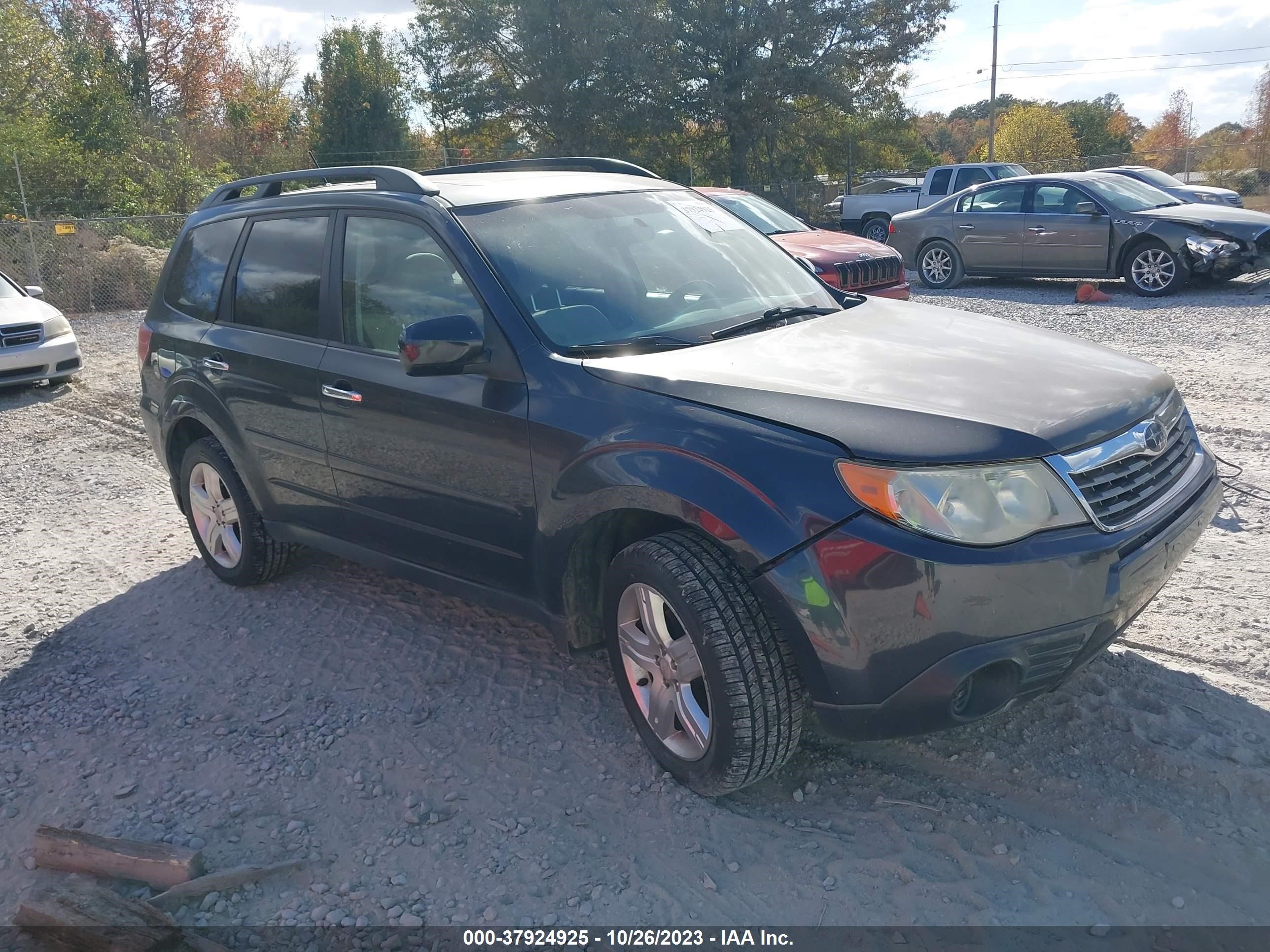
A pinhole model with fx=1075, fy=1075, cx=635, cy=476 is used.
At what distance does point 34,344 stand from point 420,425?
901cm

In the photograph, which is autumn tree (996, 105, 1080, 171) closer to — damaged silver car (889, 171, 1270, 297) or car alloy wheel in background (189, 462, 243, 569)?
damaged silver car (889, 171, 1270, 297)

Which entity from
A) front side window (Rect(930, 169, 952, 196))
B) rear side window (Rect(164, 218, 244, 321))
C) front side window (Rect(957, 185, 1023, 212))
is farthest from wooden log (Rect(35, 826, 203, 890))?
front side window (Rect(930, 169, 952, 196))

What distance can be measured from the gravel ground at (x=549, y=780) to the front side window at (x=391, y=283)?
1.36 meters

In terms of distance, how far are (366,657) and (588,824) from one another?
1607mm

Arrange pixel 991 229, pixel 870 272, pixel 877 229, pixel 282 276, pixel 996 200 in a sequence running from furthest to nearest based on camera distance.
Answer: pixel 877 229 → pixel 996 200 → pixel 991 229 → pixel 870 272 → pixel 282 276

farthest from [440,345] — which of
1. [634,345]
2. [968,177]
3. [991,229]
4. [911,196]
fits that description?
[911,196]

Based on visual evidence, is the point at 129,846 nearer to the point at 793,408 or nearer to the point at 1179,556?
the point at 793,408

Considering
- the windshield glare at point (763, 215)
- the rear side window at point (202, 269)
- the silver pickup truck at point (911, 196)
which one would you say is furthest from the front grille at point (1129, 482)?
the silver pickup truck at point (911, 196)

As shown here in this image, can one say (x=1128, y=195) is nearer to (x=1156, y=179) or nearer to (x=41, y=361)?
(x=1156, y=179)

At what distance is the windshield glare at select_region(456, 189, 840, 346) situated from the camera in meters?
3.71

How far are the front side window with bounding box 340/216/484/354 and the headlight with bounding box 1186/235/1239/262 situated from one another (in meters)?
11.5

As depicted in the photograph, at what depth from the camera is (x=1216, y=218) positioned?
12.8 metres

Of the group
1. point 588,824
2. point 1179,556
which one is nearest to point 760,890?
point 588,824

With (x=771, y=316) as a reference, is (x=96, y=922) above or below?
below
